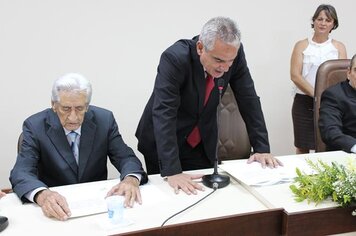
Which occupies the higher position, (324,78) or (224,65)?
(224,65)

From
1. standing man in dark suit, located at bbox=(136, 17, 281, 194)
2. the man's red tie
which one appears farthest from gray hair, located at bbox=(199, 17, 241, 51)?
the man's red tie

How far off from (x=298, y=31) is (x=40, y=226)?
3.19m

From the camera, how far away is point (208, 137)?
2.08m

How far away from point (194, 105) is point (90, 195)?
653 millimetres

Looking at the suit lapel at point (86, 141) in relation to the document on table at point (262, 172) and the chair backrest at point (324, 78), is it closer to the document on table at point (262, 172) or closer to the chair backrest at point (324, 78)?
the document on table at point (262, 172)

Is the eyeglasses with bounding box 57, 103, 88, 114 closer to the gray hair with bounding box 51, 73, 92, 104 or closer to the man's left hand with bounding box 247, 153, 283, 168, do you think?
the gray hair with bounding box 51, 73, 92, 104

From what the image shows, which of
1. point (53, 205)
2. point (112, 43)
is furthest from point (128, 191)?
point (112, 43)

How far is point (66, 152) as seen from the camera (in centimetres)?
180

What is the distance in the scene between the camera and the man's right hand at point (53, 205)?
4.58 feet

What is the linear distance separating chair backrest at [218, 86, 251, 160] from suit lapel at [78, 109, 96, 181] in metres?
0.83

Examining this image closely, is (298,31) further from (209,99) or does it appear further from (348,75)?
(209,99)

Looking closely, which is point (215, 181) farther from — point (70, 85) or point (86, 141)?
point (70, 85)

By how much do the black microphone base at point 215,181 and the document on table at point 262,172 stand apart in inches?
1.7

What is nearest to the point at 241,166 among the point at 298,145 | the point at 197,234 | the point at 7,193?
the point at 197,234
